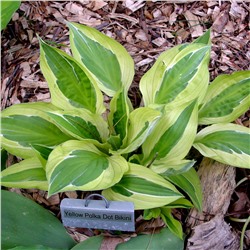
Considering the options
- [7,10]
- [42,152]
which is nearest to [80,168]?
[42,152]

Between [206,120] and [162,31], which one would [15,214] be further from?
[162,31]

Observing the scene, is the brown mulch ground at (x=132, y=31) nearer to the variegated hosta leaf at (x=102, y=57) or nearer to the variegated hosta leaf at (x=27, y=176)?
the variegated hosta leaf at (x=102, y=57)

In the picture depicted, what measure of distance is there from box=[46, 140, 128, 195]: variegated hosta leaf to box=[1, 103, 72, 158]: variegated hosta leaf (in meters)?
0.12

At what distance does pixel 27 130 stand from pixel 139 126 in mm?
325

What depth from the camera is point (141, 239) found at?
50.8 inches

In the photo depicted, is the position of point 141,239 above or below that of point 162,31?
below

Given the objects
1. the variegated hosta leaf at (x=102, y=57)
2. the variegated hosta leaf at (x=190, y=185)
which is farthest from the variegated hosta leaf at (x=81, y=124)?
the variegated hosta leaf at (x=190, y=185)

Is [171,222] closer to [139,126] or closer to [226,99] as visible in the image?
[139,126]

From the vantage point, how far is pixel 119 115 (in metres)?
1.29

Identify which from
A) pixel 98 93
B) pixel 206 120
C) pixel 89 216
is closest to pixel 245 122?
pixel 206 120

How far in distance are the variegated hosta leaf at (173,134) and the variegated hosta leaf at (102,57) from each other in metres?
0.19

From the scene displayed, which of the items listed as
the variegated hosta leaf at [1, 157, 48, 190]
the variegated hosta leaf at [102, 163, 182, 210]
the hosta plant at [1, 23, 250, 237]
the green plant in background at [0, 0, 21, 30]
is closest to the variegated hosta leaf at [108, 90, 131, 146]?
the hosta plant at [1, 23, 250, 237]

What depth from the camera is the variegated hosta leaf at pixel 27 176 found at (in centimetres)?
128

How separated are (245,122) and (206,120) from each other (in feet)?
0.60
